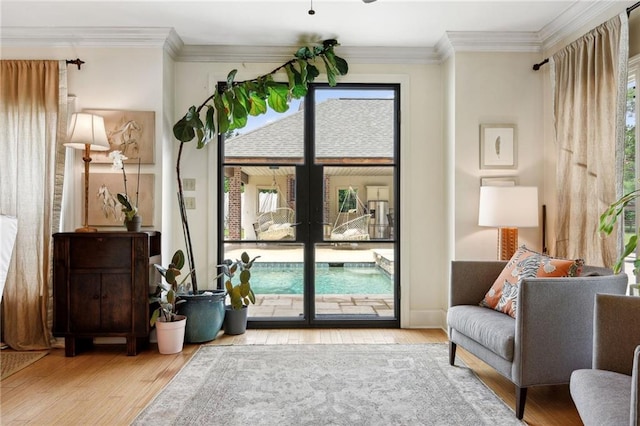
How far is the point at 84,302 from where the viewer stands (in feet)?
11.1

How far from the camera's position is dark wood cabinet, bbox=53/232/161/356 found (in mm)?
3359

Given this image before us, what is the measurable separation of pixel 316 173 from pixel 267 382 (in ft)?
6.52

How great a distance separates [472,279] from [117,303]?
2.54m

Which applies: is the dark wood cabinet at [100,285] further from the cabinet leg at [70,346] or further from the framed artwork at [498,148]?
the framed artwork at [498,148]

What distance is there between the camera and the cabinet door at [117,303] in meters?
3.38

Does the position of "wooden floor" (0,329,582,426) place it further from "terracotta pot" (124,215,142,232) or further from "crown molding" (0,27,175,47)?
"crown molding" (0,27,175,47)

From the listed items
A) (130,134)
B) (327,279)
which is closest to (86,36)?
(130,134)

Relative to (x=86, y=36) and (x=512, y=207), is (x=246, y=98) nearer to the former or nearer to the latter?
(x=86, y=36)

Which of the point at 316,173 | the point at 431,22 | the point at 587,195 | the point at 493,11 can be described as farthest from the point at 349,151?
the point at 587,195

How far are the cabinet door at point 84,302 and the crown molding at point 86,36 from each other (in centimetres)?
188

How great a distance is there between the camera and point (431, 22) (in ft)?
11.9

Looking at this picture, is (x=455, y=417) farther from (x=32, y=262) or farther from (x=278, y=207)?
(x=32, y=262)

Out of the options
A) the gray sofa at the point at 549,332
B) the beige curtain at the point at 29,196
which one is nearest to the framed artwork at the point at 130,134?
the beige curtain at the point at 29,196

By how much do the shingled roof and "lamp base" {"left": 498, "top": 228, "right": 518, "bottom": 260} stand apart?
1253 millimetres
